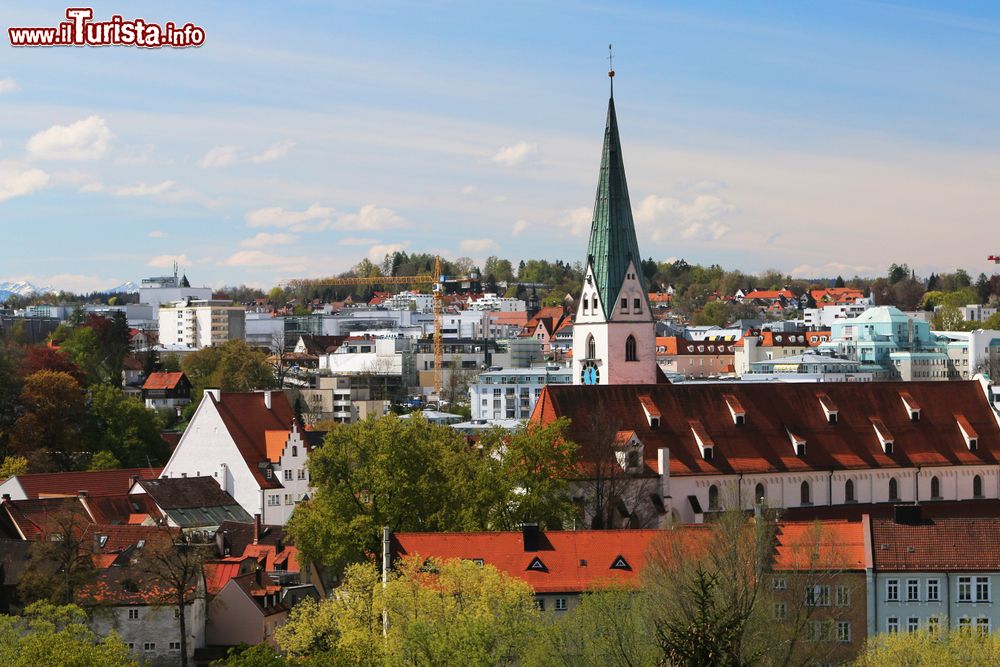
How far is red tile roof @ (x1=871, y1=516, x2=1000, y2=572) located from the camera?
62.4 metres

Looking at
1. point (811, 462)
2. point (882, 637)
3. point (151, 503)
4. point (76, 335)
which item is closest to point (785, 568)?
point (882, 637)

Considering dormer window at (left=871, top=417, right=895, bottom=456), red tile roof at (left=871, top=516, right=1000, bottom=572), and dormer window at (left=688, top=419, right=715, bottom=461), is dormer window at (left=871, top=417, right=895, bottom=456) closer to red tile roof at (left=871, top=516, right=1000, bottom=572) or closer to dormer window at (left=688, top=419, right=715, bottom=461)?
dormer window at (left=688, top=419, right=715, bottom=461)

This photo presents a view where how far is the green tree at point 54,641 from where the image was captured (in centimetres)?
5416

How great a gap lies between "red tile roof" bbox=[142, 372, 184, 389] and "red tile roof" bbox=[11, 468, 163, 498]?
2910 inches

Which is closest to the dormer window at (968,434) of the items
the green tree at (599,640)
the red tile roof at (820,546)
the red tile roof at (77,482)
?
the red tile roof at (820,546)

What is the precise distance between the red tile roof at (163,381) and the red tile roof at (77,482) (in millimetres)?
73911

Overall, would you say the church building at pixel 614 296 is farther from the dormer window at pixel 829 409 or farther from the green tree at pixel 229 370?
the green tree at pixel 229 370

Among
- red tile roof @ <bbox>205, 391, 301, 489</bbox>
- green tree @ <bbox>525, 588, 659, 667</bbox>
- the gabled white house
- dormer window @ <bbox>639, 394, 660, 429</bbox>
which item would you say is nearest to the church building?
dormer window @ <bbox>639, 394, 660, 429</bbox>

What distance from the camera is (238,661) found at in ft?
184

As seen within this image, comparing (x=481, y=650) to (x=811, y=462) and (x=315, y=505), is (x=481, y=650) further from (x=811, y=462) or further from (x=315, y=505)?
(x=811, y=462)

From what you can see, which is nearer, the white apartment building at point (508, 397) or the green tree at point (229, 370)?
the green tree at point (229, 370)

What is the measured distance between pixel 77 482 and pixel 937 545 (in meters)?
48.0

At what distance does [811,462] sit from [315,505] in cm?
2399

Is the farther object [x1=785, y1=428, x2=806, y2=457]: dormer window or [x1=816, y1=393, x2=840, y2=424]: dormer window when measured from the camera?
[x1=816, y1=393, x2=840, y2=424]: dormer window
